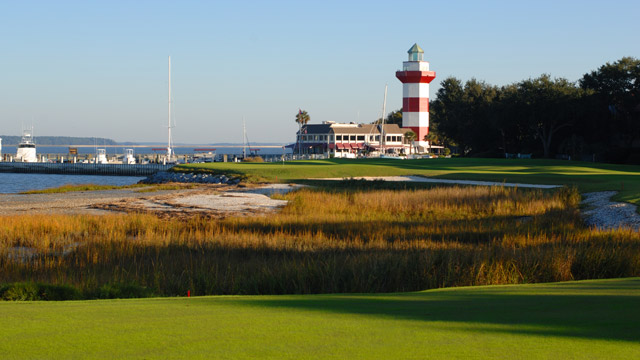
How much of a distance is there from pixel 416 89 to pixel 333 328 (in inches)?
3578

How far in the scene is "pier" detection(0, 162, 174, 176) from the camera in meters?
84.2

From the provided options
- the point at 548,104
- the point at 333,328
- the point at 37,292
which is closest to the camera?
the point at 333,328

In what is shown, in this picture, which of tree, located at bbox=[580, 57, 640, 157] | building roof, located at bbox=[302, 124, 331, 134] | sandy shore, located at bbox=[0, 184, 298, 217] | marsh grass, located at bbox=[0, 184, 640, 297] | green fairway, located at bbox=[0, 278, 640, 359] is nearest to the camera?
green fairway, located at bbox=[0, 278, 640, 359]

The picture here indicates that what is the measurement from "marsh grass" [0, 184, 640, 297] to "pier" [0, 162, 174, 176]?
6186 cm

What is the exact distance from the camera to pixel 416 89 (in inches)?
3725

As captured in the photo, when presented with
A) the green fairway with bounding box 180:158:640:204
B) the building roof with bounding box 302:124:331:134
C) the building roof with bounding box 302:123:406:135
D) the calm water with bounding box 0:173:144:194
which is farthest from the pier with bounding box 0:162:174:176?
the building roof with bounding box 302:123:406:135

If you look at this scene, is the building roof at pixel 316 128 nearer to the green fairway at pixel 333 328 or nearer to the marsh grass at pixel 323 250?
the marsh grass at pixel 323 250

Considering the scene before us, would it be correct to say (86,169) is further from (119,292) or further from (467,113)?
(119,292)

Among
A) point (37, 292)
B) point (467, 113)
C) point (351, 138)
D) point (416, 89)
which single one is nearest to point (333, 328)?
point (37, 292)

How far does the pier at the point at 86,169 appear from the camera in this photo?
84.2m

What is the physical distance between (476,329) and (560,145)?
71.5 metres

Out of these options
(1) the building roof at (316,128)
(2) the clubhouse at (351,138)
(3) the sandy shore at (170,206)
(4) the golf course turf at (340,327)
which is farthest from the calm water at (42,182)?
(4) the golf course turf at (340,327)

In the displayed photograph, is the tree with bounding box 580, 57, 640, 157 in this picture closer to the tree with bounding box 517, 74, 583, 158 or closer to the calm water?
the tree with bounding box 517, 74, 583, 158

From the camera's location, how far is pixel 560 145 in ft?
239
